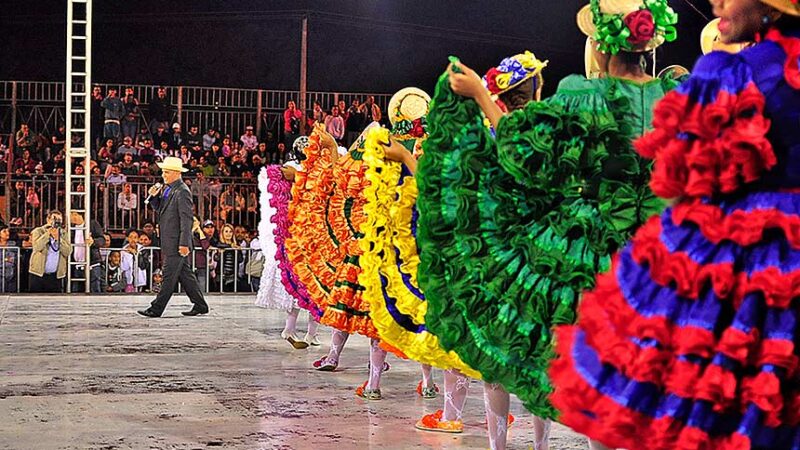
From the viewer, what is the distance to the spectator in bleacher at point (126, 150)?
68.4 ft

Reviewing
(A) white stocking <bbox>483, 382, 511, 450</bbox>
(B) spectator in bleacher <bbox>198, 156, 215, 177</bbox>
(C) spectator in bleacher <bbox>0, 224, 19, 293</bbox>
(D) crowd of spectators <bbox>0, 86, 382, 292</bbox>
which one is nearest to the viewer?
(A) white stocking <bbox>483, 382, 511, 450</bbox>

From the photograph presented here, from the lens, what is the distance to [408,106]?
702 cm

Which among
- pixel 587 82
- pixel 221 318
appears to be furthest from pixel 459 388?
pixel 221 318

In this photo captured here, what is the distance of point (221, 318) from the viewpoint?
12.7m

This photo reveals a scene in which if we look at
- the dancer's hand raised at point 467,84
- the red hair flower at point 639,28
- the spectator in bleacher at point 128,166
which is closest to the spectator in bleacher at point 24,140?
the spectator in bleacher at point 128,166

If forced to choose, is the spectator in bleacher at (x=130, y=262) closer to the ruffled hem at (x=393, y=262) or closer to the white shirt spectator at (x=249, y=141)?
the white shirt spectator at (x=249, y=141)

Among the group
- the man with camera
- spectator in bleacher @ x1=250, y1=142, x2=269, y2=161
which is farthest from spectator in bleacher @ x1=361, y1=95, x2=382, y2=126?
the man with camera

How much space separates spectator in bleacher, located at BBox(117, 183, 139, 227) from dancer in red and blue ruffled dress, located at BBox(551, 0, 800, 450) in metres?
18.6

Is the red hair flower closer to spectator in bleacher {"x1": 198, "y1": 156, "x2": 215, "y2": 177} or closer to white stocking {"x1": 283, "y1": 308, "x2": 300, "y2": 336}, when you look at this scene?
white stocking {"x1": 283, "y1": 308, "x2": 300, "y2": 336}

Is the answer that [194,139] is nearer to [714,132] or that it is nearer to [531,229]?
[531,229]

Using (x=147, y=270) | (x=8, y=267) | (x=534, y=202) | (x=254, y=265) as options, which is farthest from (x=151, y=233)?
(x=534, y=202)

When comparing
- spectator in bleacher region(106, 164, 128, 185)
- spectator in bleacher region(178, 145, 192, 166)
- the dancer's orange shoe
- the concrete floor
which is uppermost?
spectator in bleacher region(178, 145, 192, 166)

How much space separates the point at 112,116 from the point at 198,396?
1503cm

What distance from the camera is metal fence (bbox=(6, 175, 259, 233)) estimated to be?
20.2 m
